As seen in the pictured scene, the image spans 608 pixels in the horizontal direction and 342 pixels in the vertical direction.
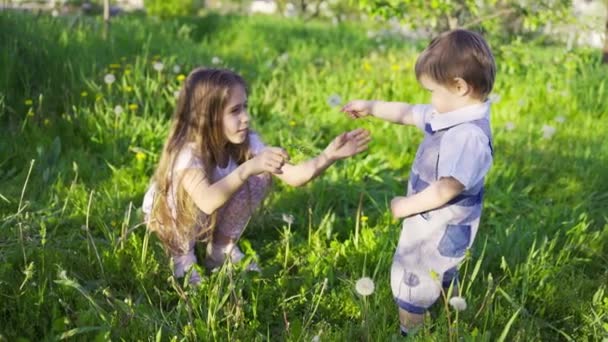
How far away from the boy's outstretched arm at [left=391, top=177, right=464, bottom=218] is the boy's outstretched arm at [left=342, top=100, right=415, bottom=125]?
41 centimetres

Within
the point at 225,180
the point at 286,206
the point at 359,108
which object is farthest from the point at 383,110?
the point at 286,206

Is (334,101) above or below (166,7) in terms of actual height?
above

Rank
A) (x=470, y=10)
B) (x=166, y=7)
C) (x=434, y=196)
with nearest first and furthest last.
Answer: (x=434, y=196) → (x=470, y=10) → (x=166, y=7)

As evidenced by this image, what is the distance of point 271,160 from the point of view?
1845 millimetres

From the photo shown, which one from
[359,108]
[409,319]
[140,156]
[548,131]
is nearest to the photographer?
[409,319]

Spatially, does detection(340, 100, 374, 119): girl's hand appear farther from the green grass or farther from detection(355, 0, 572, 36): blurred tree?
detection(355, 0, 572, 36): blurred tree

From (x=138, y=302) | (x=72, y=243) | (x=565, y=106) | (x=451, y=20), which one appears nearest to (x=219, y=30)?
(x=451, y=20)

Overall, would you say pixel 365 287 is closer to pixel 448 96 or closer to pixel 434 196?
pixel 434 196

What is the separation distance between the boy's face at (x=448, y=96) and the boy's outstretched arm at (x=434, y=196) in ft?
0.75

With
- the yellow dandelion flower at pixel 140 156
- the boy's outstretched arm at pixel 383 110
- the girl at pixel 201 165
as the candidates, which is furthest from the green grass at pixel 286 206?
the boy's outstretched arm at pixel 383 110

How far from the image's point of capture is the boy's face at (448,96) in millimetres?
1767

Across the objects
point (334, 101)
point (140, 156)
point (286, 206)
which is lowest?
point (286, 206)

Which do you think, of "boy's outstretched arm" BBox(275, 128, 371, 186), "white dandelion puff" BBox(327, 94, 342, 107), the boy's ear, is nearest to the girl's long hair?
"boy's outstretched arm" BBox(275, 128, 371, 186)

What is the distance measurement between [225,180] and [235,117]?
33 cm
